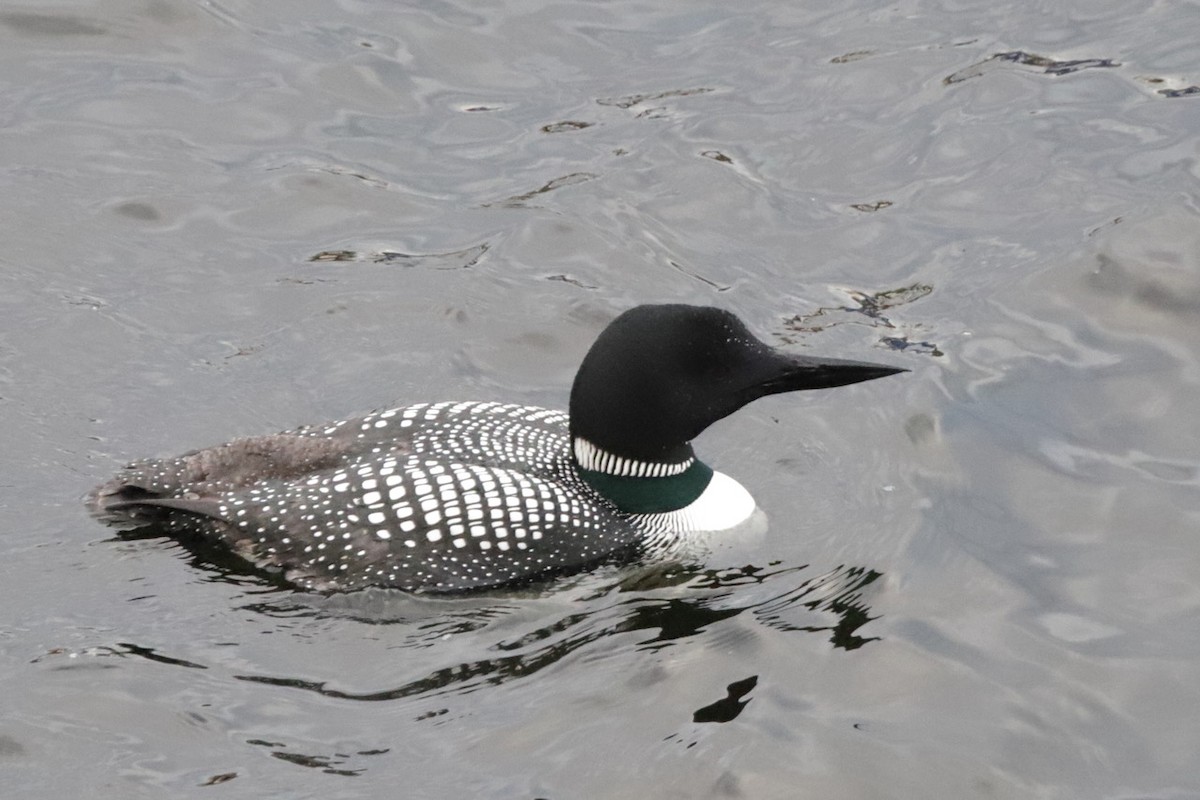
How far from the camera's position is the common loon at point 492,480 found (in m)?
4.91

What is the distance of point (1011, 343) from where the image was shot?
21.1 feet

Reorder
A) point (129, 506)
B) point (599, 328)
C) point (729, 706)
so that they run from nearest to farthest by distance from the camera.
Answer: point (729, 706)
point (129, 506)
point (599, 328)

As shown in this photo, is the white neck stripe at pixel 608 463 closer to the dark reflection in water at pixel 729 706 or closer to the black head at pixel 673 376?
the black head at pixel 673 376

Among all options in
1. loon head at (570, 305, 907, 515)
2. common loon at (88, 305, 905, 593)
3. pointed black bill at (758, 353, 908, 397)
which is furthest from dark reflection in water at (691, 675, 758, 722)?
pointed black bill at (758, 353, 908, 397)

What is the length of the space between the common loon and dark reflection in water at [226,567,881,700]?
0.53 ft

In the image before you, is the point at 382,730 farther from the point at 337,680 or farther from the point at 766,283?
the point at 766,283

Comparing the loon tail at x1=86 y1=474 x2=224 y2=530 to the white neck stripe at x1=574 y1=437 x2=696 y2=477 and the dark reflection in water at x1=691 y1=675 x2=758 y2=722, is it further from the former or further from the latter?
the dark reflection in water at x1=691 y1=675 x2=758 y2=722

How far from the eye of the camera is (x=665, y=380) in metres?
5.10

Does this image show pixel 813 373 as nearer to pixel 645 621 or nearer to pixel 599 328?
pixel 645 621

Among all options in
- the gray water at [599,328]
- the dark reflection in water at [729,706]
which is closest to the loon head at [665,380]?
the gray water at [599,328]

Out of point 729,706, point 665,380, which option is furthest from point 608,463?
point 729,706

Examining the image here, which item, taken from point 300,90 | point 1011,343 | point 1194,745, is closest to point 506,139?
point 300,90

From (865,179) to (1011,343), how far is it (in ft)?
4.67

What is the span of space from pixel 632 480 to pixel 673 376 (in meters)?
0.38
